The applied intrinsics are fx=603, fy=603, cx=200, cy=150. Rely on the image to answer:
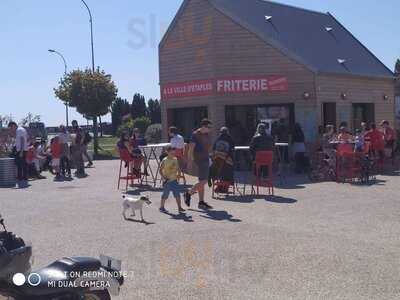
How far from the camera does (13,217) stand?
37.9 feet

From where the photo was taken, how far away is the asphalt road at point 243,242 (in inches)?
251

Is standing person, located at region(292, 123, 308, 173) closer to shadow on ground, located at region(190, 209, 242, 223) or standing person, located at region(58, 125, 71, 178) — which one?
standing person, located at region(58, 125, 71, 178)

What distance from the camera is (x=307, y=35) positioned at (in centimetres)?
2516

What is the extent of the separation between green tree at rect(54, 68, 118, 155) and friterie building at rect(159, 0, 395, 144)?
1353cm

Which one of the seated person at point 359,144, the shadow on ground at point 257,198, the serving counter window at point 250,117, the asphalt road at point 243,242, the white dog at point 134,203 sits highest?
the serving counter window at point 250,117

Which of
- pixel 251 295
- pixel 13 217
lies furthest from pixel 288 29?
pixel 251 295

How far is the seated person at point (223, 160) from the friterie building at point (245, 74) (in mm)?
7110

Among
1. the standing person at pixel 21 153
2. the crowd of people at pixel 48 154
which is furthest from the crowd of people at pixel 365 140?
the standing person at pixel 21 153

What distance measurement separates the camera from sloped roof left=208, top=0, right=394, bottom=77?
21.6 metres

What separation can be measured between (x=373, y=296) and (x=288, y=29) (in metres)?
19.4

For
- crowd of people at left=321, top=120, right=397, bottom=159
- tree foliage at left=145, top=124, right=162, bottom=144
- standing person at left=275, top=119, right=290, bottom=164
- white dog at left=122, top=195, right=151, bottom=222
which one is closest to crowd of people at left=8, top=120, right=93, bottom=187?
standing person at left=275, top=119, right=290, bottom=164

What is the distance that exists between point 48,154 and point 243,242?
16.5 metres

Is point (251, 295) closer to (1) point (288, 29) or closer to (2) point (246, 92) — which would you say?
(2) point (246, 92)

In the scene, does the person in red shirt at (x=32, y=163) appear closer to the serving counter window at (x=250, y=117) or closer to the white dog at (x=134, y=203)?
the serving counter window at (x=250, y=117)
